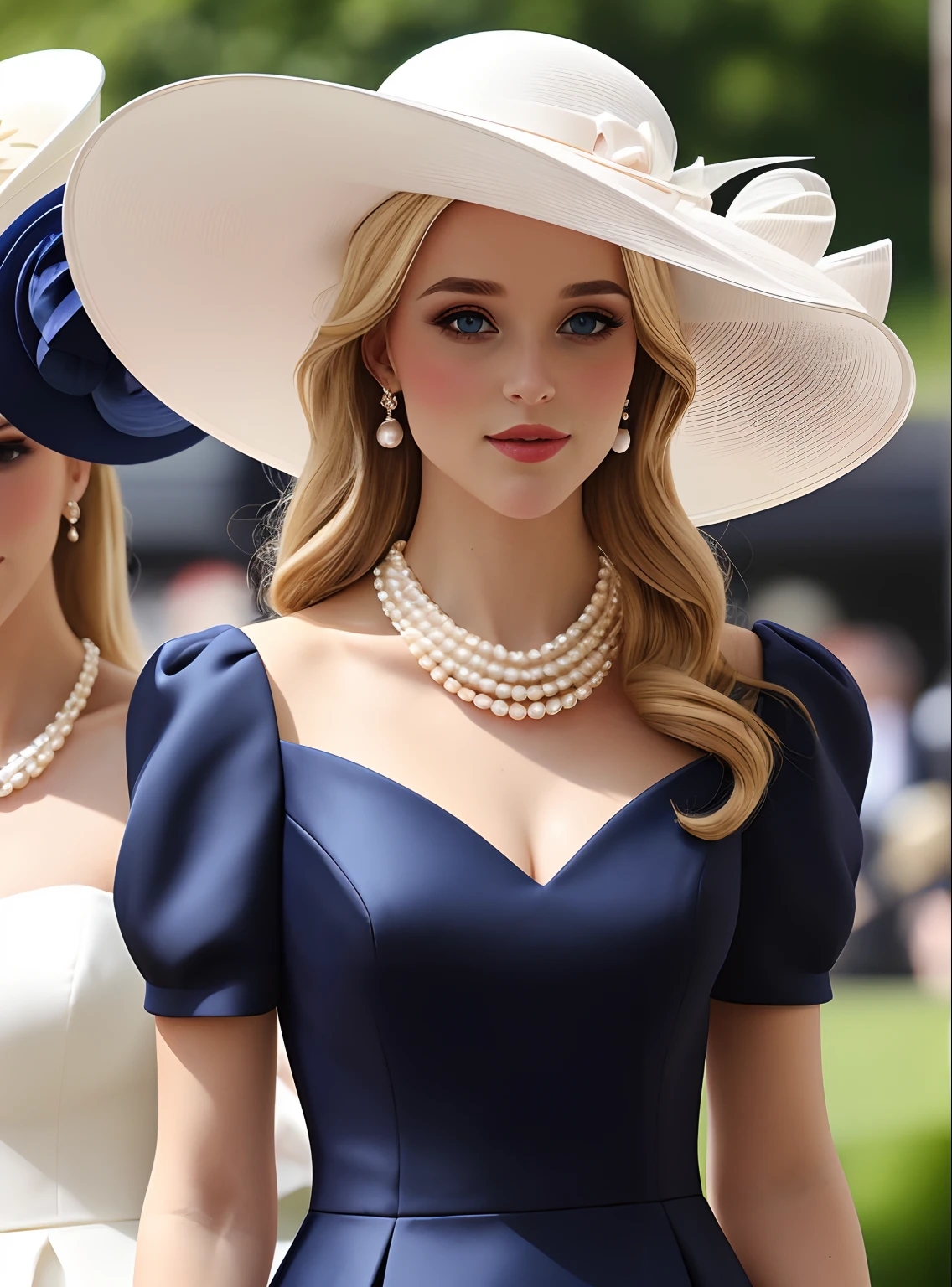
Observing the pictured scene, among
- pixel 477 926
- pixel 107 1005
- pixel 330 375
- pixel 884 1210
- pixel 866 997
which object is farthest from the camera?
pixel 866 997

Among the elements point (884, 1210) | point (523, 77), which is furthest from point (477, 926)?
point (884, 1210)

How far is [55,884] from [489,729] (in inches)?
32.3

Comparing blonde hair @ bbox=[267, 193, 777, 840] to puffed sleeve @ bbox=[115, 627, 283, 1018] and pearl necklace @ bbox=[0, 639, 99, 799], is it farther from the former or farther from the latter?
pearl necklace @ bbox=[0, 639, 99, 799]

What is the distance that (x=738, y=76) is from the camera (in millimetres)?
6219

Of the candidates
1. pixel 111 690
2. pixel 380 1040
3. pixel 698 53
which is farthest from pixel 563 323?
pixel 698 53

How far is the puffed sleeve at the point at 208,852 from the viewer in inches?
68.1

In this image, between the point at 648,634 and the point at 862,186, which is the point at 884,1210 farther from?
the point at 862,186

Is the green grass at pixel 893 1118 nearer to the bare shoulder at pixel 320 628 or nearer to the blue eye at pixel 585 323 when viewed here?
the bare shoulder at pixel 320 628

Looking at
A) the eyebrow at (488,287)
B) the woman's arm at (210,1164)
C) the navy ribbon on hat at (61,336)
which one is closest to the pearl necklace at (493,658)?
the eyebrow at (488,287)

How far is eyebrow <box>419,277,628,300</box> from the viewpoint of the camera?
1.83m

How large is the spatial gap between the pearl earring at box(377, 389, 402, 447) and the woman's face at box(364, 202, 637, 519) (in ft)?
0.31

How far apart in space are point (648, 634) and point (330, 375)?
544 millimetres

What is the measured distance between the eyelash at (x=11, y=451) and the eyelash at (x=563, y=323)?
2.80 ft

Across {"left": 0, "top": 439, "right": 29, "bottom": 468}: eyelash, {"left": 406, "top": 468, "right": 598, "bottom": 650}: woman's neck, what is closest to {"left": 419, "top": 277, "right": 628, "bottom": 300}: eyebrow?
{"left": 406, "top": 468, "right": 598, "bottom": 650}: woman's neck
